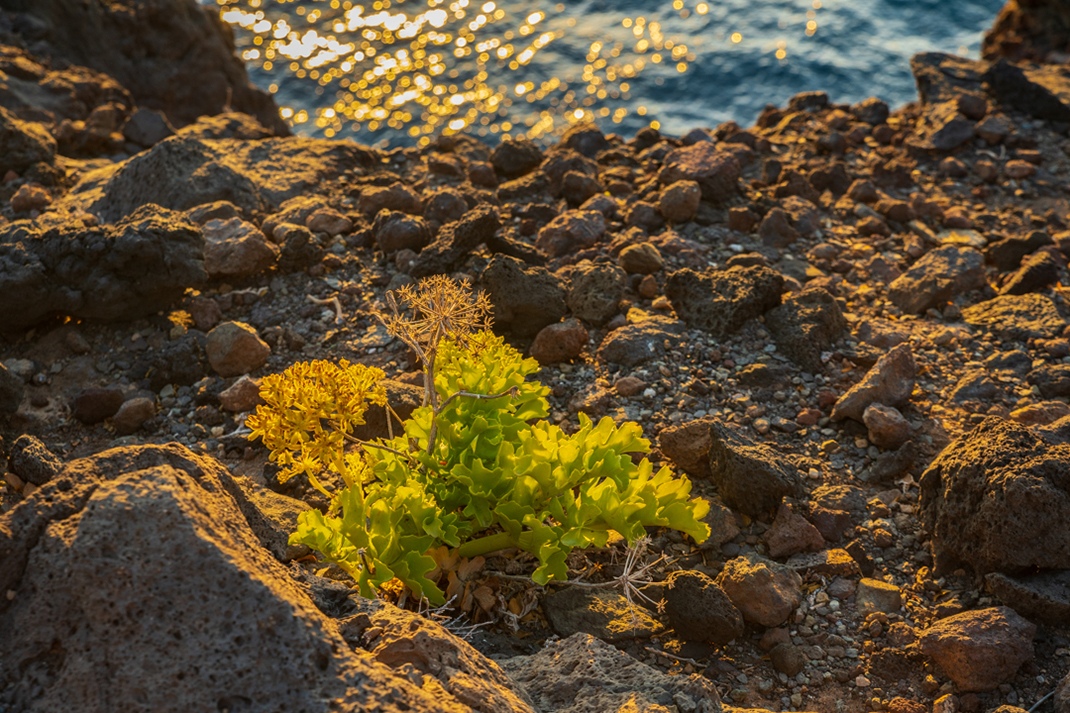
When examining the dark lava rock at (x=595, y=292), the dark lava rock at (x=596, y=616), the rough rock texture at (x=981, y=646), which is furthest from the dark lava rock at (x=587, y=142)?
the rough rock texture at (x=981, y=646)

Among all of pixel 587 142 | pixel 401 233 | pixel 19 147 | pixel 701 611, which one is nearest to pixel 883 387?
pixel 701 611

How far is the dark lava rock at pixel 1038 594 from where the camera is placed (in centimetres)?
339

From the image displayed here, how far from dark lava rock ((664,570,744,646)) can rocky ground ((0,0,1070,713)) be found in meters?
0.01

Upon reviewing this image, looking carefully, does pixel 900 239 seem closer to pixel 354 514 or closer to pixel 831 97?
pixel 354 514

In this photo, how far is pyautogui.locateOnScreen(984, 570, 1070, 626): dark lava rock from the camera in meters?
3.39

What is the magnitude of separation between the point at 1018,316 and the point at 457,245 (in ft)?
Answer: 9.44

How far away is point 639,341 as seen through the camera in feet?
15.6

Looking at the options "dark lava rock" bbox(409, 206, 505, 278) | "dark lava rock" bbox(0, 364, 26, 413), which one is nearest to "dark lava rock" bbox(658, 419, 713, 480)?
"dark lava rock" bbox(409, 206, 505, 278)

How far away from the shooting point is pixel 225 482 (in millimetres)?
2652

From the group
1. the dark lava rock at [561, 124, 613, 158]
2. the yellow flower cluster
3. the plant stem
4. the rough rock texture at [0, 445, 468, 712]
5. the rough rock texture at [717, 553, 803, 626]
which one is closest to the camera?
the rough rock texture at [0, 445, 468, 712]

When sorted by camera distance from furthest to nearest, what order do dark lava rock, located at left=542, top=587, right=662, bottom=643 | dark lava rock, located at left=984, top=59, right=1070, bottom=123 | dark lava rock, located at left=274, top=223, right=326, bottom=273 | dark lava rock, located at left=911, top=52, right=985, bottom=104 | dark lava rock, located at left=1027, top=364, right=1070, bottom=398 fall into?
dark lava rock, located at left=911, top=52, right=985, bottom=104 < dark lava rock, located at left=984, top=59, right=1070, bottom=123 < dark lava rock, located at left=274, top=223, right=326, bottom=273 < dark lava rock, located at left=1027, top=364, right=1070, bottom=398 < dark lava rock, located at left=542, top=587, right=662, bottom=643

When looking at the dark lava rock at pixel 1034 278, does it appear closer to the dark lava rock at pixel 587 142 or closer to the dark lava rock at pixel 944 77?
the dark lava rock at pixel 944 77

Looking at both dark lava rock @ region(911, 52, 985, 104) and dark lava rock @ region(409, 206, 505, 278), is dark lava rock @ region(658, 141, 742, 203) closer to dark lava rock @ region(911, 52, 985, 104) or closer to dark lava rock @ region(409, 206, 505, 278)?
dark lava rock @ region(409, 206, 505, 278)

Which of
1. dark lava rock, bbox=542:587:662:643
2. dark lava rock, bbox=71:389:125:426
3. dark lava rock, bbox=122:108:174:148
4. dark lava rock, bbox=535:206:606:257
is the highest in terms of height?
dark lava rock, bbox=122:108:174:148
